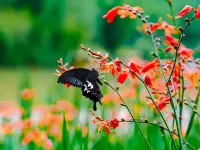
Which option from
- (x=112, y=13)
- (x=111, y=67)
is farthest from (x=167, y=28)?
(x=111, y=67)

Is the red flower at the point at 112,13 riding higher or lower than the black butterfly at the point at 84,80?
higher

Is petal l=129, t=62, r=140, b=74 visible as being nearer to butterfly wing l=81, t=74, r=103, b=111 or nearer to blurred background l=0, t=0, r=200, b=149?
butterfly wing l=81, t=74, r=103, b=111

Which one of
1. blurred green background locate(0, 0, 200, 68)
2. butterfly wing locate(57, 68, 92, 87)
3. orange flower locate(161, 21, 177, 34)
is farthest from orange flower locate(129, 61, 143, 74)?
blurred green background locate(0, 0, 200, 68)

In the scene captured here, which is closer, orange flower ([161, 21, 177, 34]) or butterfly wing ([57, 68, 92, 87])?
butterfly wing ([57, 68, 92, 87])

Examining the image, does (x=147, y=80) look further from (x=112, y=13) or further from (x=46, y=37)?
(x=46, y=37)

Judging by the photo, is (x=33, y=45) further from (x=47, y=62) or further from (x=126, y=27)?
(x=126, y=27)

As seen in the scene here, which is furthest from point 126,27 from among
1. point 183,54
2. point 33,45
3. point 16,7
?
point 183,54

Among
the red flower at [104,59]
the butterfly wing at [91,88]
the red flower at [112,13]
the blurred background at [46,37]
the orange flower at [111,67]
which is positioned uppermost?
the blurred background at [46,37]

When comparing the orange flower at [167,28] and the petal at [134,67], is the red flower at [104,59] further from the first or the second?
the orange flower at [167,28]

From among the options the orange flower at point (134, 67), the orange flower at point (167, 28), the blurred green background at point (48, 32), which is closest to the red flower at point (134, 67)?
the orange flower at point (134, 67)
